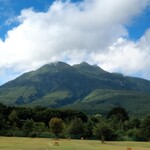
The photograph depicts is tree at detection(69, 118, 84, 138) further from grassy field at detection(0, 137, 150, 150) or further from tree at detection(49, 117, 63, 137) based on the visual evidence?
grassy field at detection(0, 137, 150, 150)

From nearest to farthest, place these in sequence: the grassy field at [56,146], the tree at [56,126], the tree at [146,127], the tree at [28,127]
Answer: the grassy field at [56,146]
the tree at [146,127]
the tree at [56,126]
the tree at [28,127]

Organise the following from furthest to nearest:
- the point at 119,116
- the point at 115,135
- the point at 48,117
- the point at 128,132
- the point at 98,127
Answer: the point at 119,116 < the point at 48,117 < the point at 128,132 < the point at 115,135 < the point at 98,127

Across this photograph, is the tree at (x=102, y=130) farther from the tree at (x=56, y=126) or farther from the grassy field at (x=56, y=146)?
the grassy field at (x=56, y=146)

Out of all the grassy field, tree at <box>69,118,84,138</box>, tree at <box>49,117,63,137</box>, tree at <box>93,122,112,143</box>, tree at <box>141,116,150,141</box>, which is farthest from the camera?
tree at <box>69,118,84,138</box>

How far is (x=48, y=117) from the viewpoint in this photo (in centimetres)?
17125

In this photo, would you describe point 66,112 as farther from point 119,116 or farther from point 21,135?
point 21,135

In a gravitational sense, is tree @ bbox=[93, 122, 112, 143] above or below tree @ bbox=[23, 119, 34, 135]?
below

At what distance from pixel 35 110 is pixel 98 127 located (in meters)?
70.9

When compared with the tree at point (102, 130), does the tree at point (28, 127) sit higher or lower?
higher

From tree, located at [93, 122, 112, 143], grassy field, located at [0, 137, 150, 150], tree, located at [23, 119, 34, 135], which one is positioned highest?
tree, located at [23, 119, 34, 135]

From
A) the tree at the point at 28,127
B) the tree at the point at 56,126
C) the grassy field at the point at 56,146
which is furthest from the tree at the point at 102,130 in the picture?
the tree at the point at 28,127

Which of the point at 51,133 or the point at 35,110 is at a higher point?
the point at 35,110

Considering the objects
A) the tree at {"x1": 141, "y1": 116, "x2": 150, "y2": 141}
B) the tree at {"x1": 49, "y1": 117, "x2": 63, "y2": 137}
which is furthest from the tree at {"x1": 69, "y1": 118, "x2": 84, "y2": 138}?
the tree at {"x1": 141, "y1": 116, "x2": 150, "y2": 141}

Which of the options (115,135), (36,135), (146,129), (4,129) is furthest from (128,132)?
(4,129)
